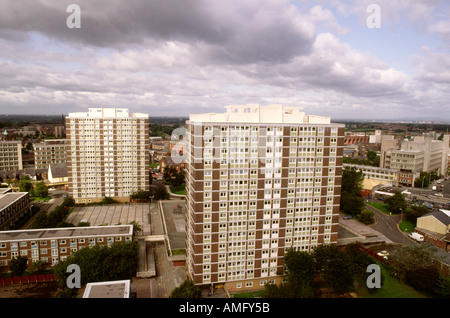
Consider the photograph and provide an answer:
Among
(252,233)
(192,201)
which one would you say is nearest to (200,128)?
(192,201)

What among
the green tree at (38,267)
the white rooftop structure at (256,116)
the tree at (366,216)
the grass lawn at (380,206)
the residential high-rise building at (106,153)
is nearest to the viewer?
the white rooftop structure at (256,116)

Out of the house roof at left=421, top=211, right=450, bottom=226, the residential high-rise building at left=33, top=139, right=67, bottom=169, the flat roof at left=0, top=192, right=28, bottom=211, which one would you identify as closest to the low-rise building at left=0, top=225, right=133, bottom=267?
the flat roof at left=0, top=192, right=28, bottom=211

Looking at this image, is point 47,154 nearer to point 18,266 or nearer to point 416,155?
point 18,266

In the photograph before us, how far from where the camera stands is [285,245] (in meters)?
30.7

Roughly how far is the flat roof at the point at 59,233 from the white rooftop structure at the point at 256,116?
54.2 feet

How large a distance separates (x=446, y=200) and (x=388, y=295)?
4065cm

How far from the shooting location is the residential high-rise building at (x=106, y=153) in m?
57.2

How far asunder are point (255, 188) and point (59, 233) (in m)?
22.8

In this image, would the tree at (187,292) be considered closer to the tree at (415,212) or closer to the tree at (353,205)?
the tree at (353,205)

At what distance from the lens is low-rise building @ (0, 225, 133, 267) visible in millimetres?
32969

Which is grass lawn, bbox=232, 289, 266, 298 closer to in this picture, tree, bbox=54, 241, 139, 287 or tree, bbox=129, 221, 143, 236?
tree, bbox=54, 241, 139, 287

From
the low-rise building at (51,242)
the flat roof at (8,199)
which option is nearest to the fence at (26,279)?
the low-rise building at (51,242)

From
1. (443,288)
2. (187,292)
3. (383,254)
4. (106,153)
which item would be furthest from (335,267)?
(106,153)

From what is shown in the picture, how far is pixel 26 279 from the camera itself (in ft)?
103
